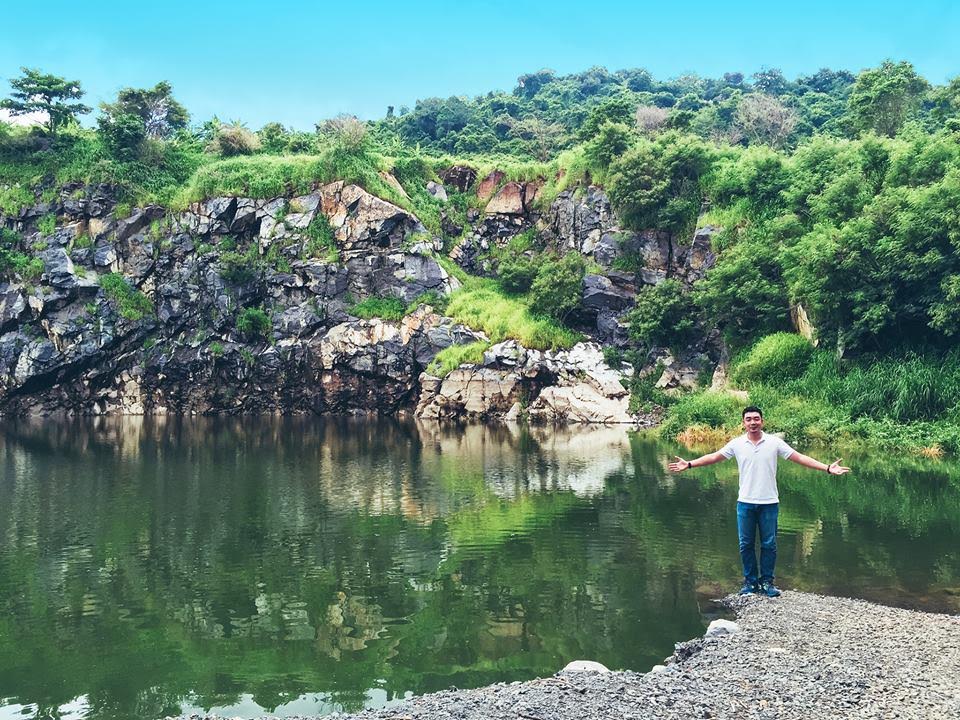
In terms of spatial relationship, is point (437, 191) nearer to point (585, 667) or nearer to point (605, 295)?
point (605, 295)

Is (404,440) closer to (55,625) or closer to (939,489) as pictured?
(939,489)

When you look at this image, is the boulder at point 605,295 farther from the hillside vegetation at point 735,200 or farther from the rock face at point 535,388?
the rock face at point 535,388

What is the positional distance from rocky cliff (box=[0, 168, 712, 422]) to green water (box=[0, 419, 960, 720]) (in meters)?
20.6

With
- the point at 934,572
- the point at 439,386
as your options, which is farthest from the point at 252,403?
the point at 934,572

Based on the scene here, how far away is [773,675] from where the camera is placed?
6.12m

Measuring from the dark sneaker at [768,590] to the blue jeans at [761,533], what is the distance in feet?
0.19

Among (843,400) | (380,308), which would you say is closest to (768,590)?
(843,400)

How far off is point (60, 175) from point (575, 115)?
41.6 m

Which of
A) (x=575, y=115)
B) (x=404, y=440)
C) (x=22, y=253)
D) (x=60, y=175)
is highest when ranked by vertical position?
(x=575, y=115)

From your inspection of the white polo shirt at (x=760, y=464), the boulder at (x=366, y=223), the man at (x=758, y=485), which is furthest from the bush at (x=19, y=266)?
the white polo shirt at (x=760, y=464)

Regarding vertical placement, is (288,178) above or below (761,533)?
above

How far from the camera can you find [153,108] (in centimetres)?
4709

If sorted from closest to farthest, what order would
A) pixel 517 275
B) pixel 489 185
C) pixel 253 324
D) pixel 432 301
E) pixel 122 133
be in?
1. pixel 517 275
2. pixel 432 301
3. pixel 253 324
4. pixel 122 133
5. pixel 489 185

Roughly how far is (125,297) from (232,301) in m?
6.11
